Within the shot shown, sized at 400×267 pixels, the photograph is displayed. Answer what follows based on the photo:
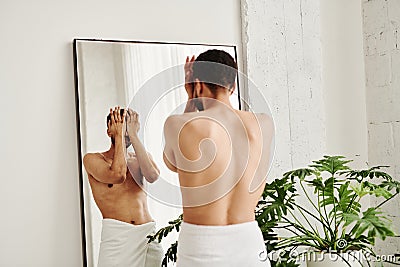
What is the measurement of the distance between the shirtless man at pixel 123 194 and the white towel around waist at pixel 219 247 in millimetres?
441

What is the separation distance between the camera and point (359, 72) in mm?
3443

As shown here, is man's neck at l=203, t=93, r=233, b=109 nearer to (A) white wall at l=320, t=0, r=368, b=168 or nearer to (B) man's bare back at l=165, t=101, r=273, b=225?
(B) man's bare back at l=165, t=101, r=273, b=225

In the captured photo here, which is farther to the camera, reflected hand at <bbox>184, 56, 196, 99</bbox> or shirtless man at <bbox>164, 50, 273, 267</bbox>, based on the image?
reflected hand at <bbox>184, 56, 196, 99</bbox>

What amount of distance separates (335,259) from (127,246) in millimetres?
843

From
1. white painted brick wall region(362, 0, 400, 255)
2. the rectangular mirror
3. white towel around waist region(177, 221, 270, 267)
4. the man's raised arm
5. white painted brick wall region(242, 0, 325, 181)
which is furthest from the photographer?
white painted brick wall region(362, 0, 400, 255)

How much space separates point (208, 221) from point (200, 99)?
50 cm

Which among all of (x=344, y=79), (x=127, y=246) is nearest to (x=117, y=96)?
(x=127, y=246)

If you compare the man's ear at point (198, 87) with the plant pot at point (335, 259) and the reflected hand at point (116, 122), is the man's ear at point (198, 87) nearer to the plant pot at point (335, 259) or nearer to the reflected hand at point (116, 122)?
the reflected hand at point (116, 122)

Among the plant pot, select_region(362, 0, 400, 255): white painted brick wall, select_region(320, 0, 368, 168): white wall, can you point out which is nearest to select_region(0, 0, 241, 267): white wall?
the plant pot

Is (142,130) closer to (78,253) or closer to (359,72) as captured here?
(78,253)

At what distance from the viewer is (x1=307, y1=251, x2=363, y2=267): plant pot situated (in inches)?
102

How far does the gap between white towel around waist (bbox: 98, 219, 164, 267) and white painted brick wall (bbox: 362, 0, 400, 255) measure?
1261 millimetres

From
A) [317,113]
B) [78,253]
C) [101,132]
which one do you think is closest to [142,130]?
[101,132]

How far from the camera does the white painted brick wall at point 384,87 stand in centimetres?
329
